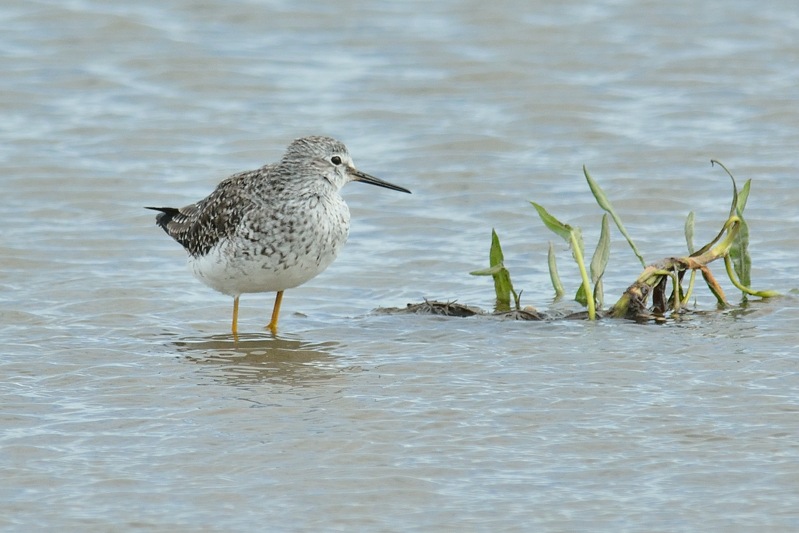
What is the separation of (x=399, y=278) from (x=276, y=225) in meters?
1.91

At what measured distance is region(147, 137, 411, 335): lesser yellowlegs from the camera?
28.4 feet

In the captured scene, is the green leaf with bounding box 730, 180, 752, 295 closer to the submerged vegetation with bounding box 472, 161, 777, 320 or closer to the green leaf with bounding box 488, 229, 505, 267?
the submerged vegetation with bounding box 472, 161, 777, 320

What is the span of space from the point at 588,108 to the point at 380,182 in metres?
6.10

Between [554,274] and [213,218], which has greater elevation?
[213,218]

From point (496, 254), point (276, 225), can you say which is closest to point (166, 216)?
point (276, 225)

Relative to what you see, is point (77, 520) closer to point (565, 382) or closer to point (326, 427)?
point (326, 427)

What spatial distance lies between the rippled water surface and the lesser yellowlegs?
0.47 meters

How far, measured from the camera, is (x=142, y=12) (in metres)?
18.4

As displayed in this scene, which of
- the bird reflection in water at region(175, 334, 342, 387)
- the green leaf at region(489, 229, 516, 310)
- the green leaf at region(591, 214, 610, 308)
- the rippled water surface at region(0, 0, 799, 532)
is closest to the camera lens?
the rippled water surface at region(0, 0, 799, 532)

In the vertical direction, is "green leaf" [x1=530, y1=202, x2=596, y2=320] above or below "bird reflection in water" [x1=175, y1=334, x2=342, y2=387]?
above

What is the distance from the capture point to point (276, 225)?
868 centimetres

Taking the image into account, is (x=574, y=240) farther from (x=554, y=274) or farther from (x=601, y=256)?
(x=554, y=274)

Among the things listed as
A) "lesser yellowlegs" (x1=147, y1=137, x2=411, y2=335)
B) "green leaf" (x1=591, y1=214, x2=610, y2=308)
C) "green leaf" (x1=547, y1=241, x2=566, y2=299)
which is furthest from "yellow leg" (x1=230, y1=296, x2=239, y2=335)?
"green leaf" (x1=591, y1=214, x2=610, y2=308)

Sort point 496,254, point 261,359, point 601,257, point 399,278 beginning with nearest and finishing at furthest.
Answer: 1. point 261,359
2. point 601,257
3. point 496,254
4. point 399,278
